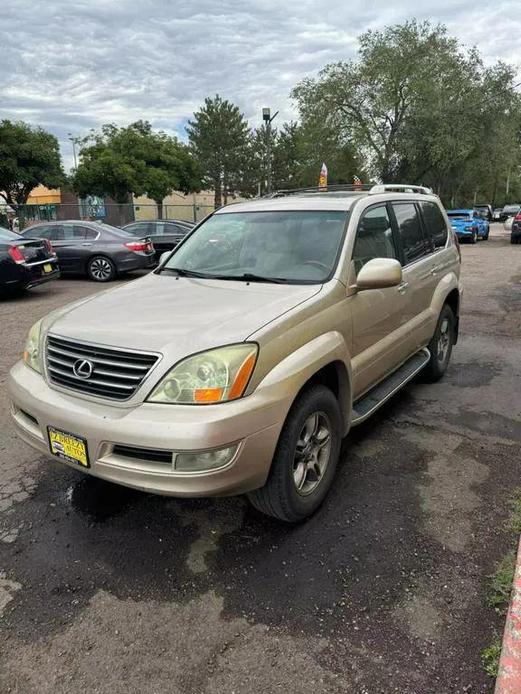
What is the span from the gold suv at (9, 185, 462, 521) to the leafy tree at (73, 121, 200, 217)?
29.4 meters

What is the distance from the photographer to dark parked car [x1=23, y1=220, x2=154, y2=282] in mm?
12414

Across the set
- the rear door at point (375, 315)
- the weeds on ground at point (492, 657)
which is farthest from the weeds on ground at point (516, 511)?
the rear door at point (375, 315)

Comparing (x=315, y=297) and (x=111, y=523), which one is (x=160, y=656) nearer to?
(x=111, y=523)

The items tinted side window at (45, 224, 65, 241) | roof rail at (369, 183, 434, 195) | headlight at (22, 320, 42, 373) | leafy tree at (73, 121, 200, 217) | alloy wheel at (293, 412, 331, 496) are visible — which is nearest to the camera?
alloy wheel at (293, 412, 331, 496)

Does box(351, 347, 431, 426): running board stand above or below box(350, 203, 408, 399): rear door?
below

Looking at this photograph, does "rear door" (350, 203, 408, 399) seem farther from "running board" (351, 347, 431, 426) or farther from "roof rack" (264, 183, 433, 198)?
"roof rack" (264, 183, 433, 198)

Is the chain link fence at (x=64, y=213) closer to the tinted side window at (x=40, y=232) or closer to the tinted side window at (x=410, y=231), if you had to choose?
the tinted side window at (x=40, y=232)

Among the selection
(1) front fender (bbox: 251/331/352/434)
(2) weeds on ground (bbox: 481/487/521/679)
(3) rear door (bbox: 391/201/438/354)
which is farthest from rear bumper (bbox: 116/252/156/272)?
(2) weeds on ground (bbox: 481/487/521/679)

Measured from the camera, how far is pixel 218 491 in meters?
2.41

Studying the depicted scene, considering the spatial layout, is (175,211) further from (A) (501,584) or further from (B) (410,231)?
(A) (501,584)

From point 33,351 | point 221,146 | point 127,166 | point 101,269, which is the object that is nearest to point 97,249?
point 101,269

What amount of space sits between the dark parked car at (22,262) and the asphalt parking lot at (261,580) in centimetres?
664

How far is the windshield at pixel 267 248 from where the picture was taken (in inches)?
132

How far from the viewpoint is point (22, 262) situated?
971cm
